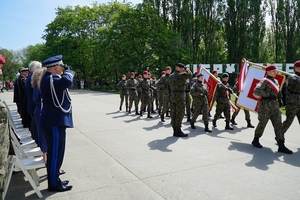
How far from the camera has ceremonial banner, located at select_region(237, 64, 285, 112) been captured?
692cm

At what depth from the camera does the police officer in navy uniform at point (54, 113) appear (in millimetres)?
3557

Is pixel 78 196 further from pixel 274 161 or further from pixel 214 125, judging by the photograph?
pixel 214 125

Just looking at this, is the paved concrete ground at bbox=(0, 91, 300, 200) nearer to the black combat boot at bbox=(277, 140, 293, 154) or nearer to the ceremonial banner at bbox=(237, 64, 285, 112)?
the black combat boot at bbox=(277, 140, 293, 154)

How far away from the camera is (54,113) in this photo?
362cm

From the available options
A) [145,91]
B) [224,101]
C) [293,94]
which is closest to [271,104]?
[293,94]

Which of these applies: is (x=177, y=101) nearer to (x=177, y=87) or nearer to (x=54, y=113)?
(x=177, y=87)

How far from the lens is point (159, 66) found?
3083 centimetres

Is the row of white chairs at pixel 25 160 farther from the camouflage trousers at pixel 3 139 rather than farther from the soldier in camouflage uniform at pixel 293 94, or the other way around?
the soldier in camouflage uniform at pixel 293 94

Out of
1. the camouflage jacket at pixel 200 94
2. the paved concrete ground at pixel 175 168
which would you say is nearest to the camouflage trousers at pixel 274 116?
the paved concrete ground at pixel 175 168

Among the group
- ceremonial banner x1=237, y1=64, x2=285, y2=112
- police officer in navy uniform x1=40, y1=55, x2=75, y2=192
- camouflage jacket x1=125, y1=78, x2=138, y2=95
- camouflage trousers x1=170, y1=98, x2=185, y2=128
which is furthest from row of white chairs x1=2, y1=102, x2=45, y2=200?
camouflage jacket x1=125, y1=78, x2=138, y2=95

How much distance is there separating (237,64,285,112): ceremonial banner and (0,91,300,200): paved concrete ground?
0.84 m

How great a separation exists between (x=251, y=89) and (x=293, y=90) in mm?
1480

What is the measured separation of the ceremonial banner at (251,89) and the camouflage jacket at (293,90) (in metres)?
1.17

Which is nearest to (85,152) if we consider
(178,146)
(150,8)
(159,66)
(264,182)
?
(178,146)
